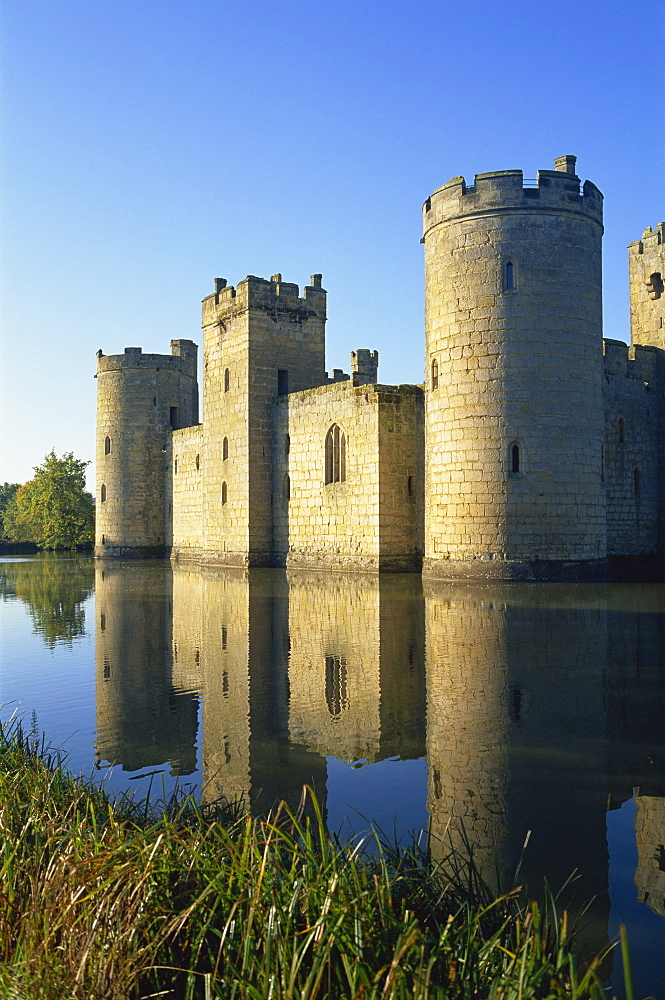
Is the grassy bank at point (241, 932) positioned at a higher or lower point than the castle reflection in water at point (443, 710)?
higher

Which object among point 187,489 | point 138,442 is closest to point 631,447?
point 187,489

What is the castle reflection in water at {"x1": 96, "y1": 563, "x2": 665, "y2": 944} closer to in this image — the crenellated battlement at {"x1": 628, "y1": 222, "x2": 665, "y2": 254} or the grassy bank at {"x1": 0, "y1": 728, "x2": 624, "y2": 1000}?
the grassy bank at {"x1": 0, "y1": 728, "x2": 624, "y2": 1000}

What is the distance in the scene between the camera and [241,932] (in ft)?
8.61

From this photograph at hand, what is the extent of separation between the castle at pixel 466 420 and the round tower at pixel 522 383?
4 centimetres

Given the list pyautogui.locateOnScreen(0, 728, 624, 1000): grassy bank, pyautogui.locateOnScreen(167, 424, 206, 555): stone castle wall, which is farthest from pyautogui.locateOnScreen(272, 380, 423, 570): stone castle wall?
pyautogui.locateOnScreen(0, 728, 624, 1000): grassy bank

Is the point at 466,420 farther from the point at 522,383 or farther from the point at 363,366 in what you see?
the point at 363,366

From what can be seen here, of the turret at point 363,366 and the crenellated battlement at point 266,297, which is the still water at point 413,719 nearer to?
the crenellated battlement at point 266,297

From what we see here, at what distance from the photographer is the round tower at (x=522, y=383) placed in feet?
60.8

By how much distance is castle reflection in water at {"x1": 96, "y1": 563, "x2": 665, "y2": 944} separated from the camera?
14.9 ft

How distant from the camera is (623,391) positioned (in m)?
23.5

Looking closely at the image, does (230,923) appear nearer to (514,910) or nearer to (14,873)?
(14,873)

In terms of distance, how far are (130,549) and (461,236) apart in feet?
72.8

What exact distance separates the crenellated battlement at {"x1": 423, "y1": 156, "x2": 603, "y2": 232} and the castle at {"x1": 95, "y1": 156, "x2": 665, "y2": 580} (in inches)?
1.5

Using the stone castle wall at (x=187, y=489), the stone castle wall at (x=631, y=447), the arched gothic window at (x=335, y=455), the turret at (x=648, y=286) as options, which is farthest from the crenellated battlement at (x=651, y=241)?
the stone castle wall at (x=187, y=489)
